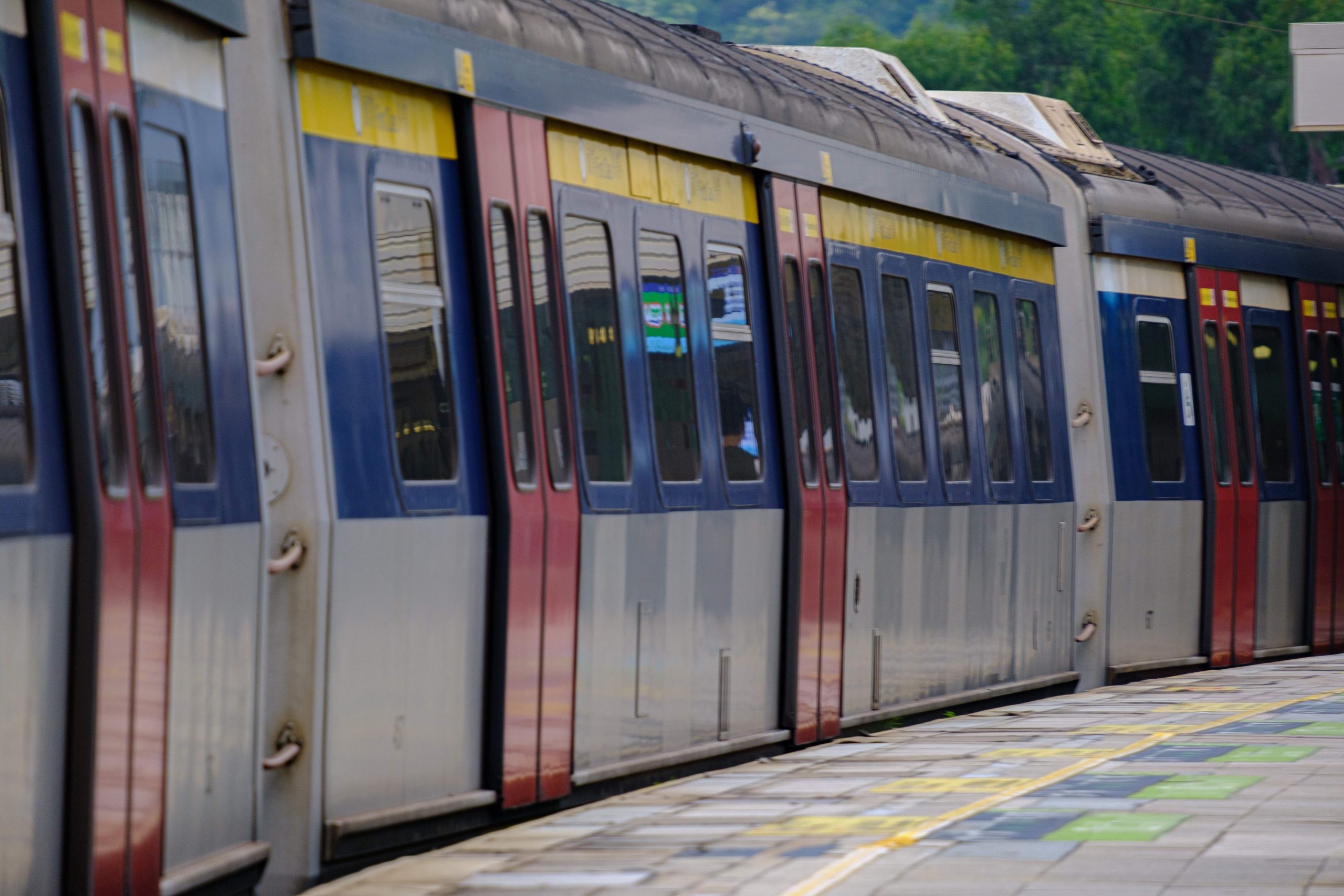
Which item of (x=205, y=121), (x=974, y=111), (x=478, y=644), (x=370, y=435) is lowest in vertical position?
(x=478, y=644)

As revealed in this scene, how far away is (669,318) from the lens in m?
10.1

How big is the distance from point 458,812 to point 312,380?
177cm

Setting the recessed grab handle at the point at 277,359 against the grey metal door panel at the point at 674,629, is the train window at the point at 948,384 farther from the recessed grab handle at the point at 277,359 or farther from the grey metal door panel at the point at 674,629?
the recessed grab handle at the point at 277,359

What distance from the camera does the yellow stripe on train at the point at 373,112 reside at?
763cm

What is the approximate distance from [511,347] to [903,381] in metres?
4.47

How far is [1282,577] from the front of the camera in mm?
17500

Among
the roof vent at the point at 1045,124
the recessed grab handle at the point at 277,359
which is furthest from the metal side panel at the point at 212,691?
the roof vent at the point at 1045,124

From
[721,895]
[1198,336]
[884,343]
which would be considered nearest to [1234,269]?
[1198,336]

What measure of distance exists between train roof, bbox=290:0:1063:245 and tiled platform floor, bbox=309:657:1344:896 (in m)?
2.65

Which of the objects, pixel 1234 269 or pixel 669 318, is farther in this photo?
pixel 1234 269

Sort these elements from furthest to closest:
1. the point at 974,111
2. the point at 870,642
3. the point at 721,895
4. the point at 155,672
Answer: the point at 974,111, the point at 870,642, the point at 721,895, the point at 155,672

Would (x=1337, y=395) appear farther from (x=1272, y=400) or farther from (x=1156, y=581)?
(x=1156, y=581)

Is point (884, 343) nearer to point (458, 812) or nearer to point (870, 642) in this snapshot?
point (870, 642)

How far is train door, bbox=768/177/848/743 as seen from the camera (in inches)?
441
